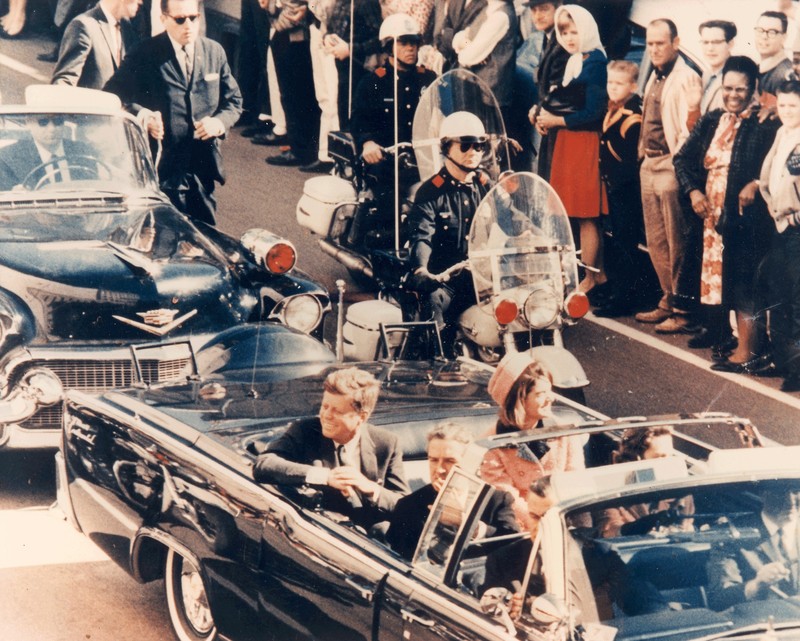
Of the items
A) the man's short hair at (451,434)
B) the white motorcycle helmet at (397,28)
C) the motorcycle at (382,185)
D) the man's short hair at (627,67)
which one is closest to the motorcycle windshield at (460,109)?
the motorcycle at (382,185)

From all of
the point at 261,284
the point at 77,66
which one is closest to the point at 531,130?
the point at 261,284

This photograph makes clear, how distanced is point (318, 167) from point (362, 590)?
421 centimetres

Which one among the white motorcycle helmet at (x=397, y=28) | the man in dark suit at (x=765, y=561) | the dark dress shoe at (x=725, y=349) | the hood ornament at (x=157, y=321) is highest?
the white motorcycle helmet at (x=397, y=28)

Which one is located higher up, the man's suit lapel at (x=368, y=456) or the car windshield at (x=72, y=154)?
the car windshield at (x=72, y=154)

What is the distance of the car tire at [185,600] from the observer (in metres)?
4.68

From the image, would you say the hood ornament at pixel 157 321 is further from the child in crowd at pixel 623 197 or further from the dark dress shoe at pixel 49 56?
the child in crowd at pixel 623 197

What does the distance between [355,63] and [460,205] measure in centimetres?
145

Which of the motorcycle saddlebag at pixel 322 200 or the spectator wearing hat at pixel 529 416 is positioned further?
the motorcycle saddlebag at pixel 322 200

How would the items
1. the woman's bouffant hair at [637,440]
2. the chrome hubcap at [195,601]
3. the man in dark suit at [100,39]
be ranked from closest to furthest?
the woman's bouffant hair at [637,440] < the chrome hubcap at [195,601] < the man in dark suit at [100,39]

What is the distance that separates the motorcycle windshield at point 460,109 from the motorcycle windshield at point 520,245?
0.79 metres

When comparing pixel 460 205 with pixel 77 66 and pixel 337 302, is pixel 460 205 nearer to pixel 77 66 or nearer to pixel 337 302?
pixel 337 302

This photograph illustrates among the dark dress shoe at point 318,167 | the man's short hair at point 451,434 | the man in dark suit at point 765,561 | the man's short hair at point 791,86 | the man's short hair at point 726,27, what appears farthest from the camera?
the dark dress shoe at point 318,167

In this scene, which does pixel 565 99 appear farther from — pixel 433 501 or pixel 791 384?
pixel 433 501

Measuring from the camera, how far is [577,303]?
5918mm
